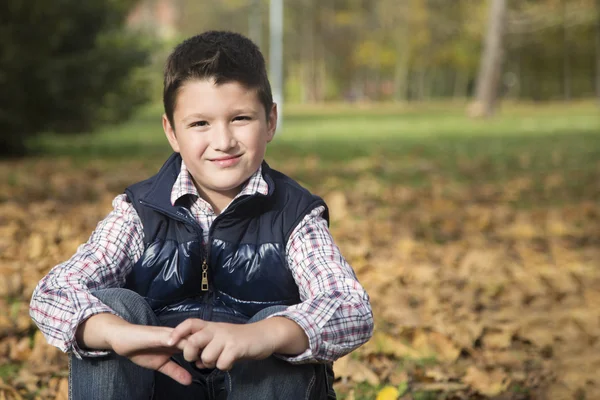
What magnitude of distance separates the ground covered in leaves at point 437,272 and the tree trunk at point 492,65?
18.6 meters

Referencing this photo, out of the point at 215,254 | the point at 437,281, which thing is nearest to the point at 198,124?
the point at 215,254

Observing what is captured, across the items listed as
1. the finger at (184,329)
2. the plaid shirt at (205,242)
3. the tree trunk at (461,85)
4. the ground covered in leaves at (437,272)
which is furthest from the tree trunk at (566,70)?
→ the finger at (184,329)

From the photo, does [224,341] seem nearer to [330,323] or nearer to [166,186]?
[330,323]

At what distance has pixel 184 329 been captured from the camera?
66.1 inches

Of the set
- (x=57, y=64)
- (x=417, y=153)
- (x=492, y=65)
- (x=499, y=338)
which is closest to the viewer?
(x=499, y=338)

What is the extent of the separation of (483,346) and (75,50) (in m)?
9.80

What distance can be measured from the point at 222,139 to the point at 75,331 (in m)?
0.61

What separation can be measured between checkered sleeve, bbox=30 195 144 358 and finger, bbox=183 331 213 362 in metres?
0.26

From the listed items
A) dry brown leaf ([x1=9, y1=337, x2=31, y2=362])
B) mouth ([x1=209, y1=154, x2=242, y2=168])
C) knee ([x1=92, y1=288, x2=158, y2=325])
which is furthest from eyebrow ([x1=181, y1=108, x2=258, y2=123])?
dry brown leaf ([x1=9, y1=337, x2=31, y2=362])

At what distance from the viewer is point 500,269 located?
477 centimetres

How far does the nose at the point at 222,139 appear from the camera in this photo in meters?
2.13

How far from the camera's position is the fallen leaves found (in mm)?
3018

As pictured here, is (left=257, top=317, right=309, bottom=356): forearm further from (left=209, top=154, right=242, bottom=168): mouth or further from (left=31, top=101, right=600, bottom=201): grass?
(left=31, top=101, right=600, bottom=201): grass

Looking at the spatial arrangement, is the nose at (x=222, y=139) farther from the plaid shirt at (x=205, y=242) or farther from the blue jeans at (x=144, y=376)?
the blue jeans at (x=144, y=376)
